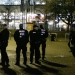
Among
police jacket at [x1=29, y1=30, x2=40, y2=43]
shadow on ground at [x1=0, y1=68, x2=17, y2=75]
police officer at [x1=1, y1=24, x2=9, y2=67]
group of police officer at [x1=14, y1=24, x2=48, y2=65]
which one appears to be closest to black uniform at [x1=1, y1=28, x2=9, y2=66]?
police officer at [x1=1, y1=24, x2=9, y2=67]

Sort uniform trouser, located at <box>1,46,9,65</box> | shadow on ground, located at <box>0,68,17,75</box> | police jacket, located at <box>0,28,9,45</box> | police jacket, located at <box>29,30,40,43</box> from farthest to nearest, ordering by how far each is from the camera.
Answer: police jacket, located at <box>29,30,40,43</box>, uniform trouser, located at <box>1,46,9,65</box>, police jacket, located at <box>0,28,9,45</box>, shadow on ground, located at <box>0,68,17,75</box>

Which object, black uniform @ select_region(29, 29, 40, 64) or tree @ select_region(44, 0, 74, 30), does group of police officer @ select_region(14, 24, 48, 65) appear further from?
tree @ select_region(44, 0, 74, 30)

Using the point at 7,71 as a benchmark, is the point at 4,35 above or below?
above

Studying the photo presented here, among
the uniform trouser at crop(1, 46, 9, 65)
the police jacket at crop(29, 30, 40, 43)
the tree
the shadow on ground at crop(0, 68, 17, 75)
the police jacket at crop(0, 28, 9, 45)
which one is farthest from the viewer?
the tree

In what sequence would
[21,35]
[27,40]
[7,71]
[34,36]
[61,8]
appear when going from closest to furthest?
[7,71], [21,35], [27,40], [34,36], [61,8]

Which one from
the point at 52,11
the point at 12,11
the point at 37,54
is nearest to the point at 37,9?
the point at 12,11

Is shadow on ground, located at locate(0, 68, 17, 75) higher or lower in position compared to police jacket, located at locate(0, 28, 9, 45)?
lower

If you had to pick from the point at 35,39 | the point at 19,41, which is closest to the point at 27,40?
the point at 19,41

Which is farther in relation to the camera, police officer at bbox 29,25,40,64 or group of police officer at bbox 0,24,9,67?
police officer at bbox 29,25,40,64

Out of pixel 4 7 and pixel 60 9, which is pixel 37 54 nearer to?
pixel 60 9

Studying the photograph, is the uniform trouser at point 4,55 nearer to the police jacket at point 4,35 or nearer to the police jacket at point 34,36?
Answer: the police jacket at point 4,35

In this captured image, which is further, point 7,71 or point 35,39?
point 35,39

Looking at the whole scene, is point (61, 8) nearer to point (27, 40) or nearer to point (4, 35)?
point (27, 40)

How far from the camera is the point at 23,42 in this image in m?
12.1
